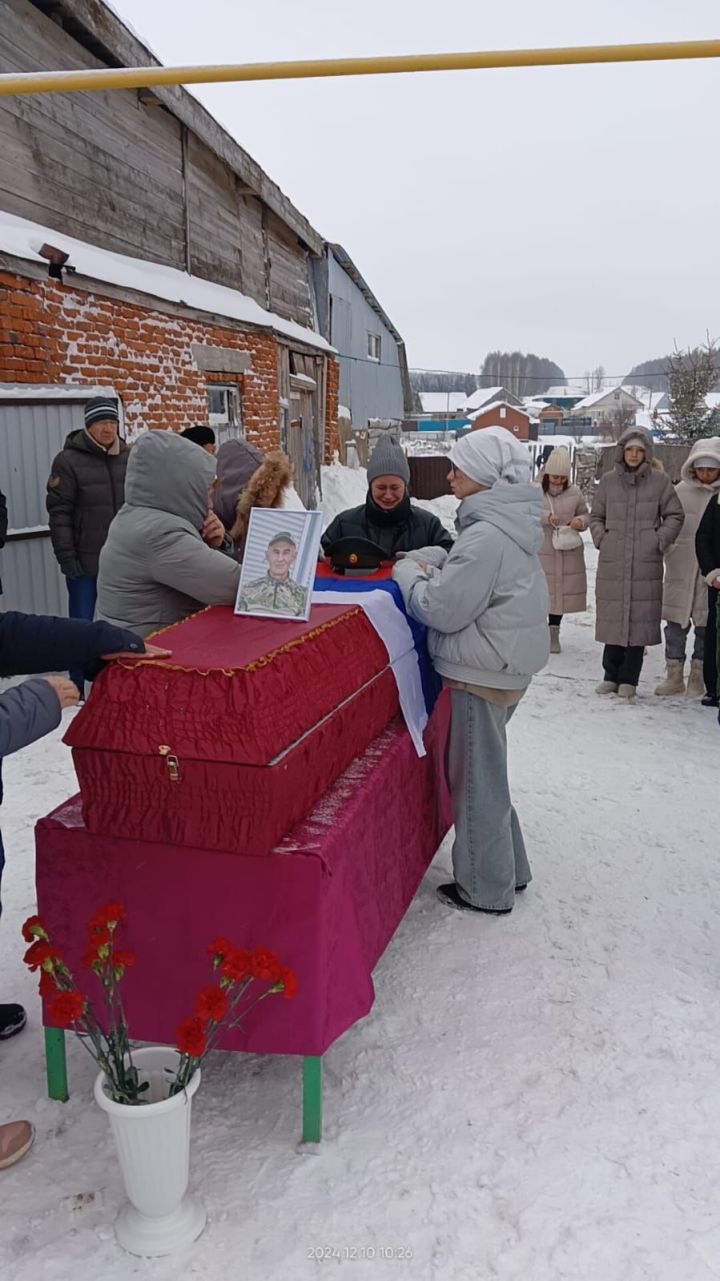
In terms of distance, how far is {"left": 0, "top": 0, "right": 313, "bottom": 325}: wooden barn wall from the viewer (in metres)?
6.76

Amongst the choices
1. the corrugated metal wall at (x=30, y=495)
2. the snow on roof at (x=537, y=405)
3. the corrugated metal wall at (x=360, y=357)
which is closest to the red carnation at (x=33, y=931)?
the corrugated metal wall at (x=30, y=495)

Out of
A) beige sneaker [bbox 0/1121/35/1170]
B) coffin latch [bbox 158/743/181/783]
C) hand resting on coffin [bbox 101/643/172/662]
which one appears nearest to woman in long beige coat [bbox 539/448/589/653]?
hand resting on coffin [bbox 101/643/172/662]

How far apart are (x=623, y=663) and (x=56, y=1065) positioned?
17.5ft

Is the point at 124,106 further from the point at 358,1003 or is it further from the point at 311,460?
the point at 358,1003

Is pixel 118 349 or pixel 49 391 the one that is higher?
pixel 118 349

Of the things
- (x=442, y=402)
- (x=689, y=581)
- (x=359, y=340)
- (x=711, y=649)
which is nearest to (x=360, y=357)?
(x=359, y=340)

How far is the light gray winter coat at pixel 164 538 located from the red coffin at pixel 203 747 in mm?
536

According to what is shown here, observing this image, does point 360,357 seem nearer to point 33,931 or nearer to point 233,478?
point 233,478

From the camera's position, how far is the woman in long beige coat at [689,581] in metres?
6.69

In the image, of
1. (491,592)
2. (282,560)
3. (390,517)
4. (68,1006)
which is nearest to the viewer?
(68,1006)

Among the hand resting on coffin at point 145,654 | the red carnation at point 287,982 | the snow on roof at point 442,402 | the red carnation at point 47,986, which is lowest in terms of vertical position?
the red carnation at point 47,986

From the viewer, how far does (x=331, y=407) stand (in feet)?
54.1

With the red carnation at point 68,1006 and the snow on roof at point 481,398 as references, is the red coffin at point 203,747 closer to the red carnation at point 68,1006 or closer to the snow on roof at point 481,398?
the red carnation at point 68,1006

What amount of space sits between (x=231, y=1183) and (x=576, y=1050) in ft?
3.90
